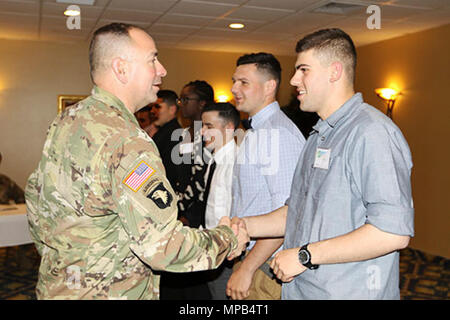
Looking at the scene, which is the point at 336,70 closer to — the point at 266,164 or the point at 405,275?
the point at 266,164

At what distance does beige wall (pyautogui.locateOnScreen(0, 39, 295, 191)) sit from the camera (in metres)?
7.57

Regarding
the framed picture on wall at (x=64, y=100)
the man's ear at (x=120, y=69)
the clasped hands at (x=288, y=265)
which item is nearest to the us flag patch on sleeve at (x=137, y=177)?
the man's ear at (x=120, y=69)

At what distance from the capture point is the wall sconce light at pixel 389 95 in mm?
7133

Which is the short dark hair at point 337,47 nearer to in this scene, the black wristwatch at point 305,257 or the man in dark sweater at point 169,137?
the black wristwatch at point 305,257

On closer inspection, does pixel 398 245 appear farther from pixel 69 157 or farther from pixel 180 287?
pixel 180 287

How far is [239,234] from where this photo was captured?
214cm

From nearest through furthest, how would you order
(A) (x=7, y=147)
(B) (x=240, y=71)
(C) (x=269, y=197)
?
(C) (x=269, y=197) → (B) (x=240, y=71) → (A) (x=7, y=147)

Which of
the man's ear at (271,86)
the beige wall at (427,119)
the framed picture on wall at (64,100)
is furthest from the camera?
the framed picture on wall at (64,100)

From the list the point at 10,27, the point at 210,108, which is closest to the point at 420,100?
the point at 210,108

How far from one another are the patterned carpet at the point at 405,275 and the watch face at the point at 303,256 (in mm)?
3473

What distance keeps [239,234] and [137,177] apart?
0.84m

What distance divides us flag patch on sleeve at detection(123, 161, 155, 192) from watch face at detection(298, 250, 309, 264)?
0.60 metres

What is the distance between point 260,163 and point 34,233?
1.12 metres

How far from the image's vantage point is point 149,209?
57.4 inches
